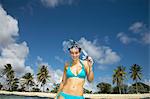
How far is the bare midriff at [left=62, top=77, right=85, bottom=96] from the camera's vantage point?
4883 millimetres

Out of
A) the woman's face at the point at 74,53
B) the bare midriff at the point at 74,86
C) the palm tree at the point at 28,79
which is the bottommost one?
the bare midriff at the point at 74,86

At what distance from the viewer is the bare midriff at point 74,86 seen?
4.88m

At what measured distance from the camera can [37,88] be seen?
10319 centimetres

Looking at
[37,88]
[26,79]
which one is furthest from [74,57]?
[37,88]

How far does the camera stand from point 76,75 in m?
4.94

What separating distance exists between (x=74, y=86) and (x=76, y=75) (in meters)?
0.18

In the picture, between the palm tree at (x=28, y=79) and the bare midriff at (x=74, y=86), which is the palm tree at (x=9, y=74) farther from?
the bare midriff at (x=74, y=86)

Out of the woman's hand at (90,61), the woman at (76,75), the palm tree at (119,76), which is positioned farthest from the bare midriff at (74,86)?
the palm tree at (119,76)

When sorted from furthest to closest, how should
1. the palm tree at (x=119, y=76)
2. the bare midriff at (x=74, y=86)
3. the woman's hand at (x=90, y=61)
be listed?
the palm tree at (x=119, y=76) < the bare midriff at (x=74, y=86) < the woman's hand at (x=90, y=61)

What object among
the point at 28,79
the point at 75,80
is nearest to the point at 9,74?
the point at 28,79

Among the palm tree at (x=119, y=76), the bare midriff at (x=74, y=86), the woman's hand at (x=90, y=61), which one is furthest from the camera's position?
the palm tree at (x=119, y=76)

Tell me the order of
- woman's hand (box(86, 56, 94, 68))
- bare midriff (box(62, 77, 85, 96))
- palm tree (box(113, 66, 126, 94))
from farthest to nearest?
palm tree (box(113, 66, 126, 94)), bare midriff (box(62, 77, 85, 96)), woman's hand (box(86, 56, 94, 68))

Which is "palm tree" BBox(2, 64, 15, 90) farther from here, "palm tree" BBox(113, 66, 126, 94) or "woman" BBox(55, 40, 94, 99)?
"woman" BBox(55, 40, 94, 99)

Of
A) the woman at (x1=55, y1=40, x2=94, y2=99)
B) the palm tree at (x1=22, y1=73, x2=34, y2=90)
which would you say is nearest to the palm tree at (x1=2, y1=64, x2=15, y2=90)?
the palm tree at (x1=22, y1=73, x2=34, y2=90)
